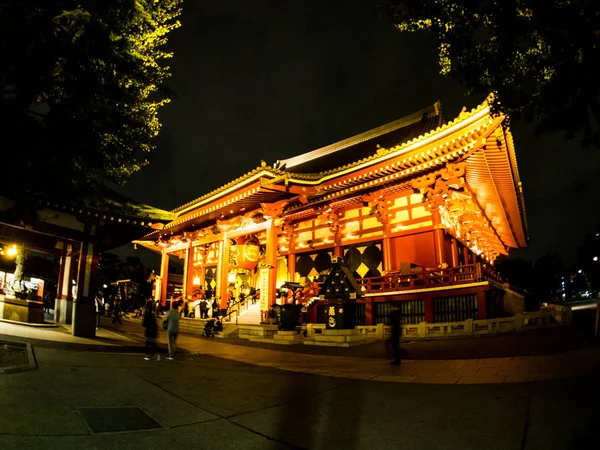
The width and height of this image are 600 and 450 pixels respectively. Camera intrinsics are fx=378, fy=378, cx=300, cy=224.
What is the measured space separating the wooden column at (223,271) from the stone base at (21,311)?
8622 millimetres

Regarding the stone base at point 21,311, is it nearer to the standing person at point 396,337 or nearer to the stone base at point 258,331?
the stone base at point 258,331

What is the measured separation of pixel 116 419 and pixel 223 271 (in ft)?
56.3

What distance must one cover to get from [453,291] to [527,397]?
993 centimetres

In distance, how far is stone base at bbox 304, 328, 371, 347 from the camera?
519 inches

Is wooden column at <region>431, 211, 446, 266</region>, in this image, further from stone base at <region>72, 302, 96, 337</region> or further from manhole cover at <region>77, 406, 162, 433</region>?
manhole cover at <region>77, 406, 162, 433</region>

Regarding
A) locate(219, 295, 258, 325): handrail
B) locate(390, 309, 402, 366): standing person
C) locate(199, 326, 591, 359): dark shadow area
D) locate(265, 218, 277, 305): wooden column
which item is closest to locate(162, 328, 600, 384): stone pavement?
locate(390, 309, 402, 366): standing person

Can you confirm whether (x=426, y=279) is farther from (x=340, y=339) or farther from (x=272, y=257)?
(x=272, y=257)

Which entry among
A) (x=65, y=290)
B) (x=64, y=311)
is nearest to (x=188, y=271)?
(x=65, y=290)

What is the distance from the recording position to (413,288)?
15.6 m

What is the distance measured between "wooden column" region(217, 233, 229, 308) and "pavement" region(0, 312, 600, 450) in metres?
12.7

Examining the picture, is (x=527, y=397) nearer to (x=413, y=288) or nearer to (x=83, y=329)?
(x=413, y=288)

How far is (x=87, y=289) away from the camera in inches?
542

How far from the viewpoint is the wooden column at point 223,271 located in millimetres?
21016

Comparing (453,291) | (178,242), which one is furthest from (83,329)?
(178,242)
